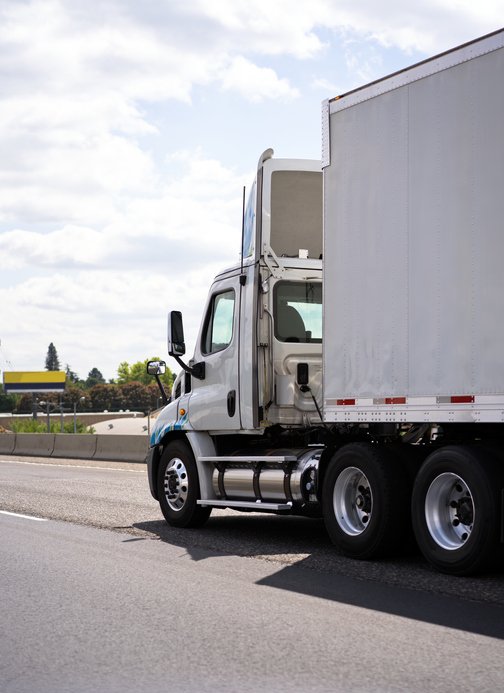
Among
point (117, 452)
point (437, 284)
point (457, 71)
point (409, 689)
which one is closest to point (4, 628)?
point (409, 689)

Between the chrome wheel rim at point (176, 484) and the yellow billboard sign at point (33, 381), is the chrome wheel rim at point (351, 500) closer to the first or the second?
the chrome wheel rim at point (176, 484)

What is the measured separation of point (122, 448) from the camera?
29.2m

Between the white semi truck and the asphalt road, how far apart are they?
556mm

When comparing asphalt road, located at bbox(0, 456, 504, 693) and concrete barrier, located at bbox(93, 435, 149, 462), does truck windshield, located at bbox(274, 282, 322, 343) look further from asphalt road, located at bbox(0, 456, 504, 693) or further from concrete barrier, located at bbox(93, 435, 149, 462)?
concrete barrier, located at bbox(93, 435, 149, 462)

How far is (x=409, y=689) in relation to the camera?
16.4ft

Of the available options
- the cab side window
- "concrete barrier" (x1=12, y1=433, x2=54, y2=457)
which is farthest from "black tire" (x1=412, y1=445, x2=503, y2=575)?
"concrete barrier" (x1=12, y1=433, x2=54, y2=457)

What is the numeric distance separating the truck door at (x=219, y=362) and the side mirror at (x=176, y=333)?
0.36 meters

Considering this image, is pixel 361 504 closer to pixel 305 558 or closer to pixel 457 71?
pixel 305 558

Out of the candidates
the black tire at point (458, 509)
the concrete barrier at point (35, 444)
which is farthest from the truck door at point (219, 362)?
the concrete barrier at point (35, 444)

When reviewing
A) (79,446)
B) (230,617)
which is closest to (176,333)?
(230,617)

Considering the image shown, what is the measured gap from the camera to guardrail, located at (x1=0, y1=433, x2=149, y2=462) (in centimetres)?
2842

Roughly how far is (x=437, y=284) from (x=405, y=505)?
1.93 metres

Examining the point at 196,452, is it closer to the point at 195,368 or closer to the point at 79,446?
the point at 195,368

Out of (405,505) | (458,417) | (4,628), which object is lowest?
(4,628)
